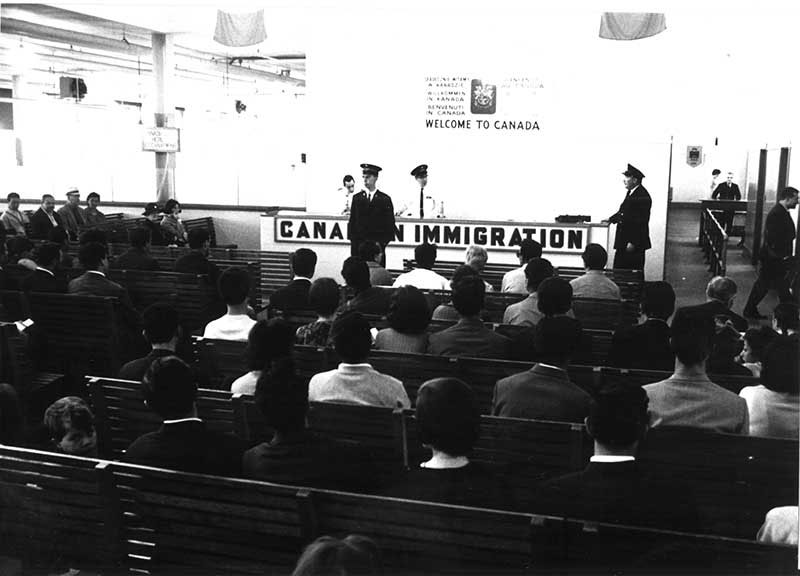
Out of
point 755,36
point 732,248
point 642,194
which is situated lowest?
point 732,248

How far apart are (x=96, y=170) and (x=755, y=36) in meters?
17.4

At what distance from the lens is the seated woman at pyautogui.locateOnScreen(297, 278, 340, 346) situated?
4.67 m

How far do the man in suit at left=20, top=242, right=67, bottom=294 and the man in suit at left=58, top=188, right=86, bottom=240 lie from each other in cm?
653

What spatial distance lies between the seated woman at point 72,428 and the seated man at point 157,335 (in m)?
0.84

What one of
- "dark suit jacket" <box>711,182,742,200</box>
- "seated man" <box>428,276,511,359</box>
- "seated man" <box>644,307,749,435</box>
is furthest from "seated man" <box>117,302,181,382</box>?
"dark suit jacket" <box>711,182,742,200</box>

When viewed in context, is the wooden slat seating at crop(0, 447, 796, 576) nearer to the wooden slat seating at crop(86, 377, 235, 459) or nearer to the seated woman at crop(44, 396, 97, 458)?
the seated woman at crop(44, 396, 97, 458)

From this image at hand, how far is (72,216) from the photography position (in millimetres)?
13125

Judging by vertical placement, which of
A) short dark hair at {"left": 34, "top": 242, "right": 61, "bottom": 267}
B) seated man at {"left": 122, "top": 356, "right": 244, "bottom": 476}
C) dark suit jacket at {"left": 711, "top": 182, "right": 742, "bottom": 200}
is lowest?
seated man at {"left": 122, "top": 356, "right": 244, "bottom": 476}

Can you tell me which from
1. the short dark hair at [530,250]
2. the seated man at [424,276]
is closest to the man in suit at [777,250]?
the short dark hair at [530,250]

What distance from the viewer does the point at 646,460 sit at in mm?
3105

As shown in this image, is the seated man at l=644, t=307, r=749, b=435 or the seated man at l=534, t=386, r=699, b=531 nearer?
the seated man at l=534, t=386, r=699, b=531

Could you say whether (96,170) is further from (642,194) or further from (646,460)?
(646,460)

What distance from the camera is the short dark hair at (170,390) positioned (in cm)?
294

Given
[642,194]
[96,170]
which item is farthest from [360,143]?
[96,170]
